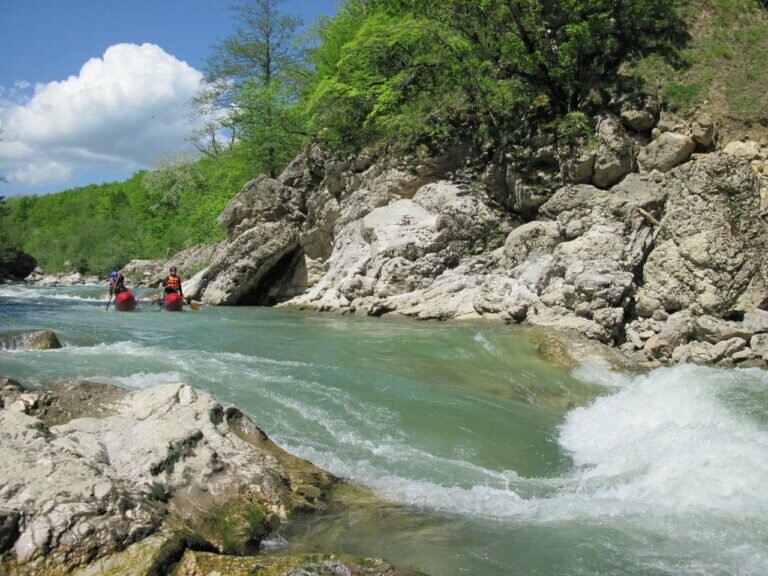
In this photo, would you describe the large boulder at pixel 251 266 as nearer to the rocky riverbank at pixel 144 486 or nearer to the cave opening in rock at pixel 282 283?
the cave opening in rock at pixel 282 283

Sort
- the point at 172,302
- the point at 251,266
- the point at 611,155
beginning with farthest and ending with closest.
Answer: the point at 251,266 → the point at 172,302 → the point at 611,155

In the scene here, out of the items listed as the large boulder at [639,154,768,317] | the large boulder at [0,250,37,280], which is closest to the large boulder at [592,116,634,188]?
the large boulder at [639,154,768,317]

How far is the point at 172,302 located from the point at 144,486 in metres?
15.2

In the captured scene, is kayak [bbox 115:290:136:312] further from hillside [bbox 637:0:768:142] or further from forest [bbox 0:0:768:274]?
hillside [bbox 637:0:768:142]

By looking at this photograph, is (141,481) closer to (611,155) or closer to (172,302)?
(611,155)

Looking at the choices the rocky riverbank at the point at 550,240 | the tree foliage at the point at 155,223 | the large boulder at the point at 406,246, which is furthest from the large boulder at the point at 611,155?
the tree foliage at the point at 155,223

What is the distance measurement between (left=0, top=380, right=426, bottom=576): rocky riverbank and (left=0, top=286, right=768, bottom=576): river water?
44cm

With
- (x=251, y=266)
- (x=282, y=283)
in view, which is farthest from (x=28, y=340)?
(x=282, y=283)

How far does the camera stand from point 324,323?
1480cm

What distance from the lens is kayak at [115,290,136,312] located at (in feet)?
59.9

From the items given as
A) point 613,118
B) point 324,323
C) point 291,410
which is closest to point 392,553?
point 291,410

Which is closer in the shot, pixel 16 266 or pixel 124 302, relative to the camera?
pixel 124 302

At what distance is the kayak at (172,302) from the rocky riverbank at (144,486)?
531 inches

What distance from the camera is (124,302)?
60.3 ft
